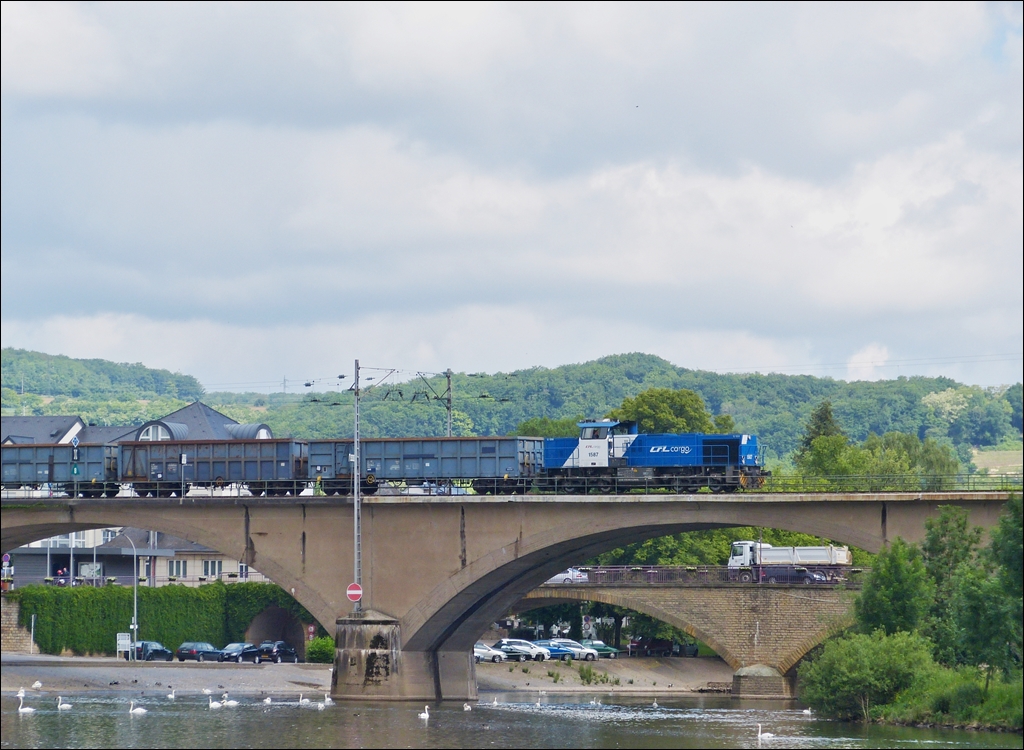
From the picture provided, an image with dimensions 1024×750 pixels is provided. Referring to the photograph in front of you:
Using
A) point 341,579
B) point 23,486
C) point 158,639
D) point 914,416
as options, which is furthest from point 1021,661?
point 914,416

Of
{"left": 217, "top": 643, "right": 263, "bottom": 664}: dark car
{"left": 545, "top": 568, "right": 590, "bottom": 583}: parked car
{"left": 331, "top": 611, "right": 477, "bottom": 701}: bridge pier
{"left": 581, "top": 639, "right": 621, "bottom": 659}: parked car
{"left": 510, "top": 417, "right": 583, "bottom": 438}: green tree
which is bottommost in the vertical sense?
{"left": 581, "top": 639, "right": 621, "bottom": 659}: parked car

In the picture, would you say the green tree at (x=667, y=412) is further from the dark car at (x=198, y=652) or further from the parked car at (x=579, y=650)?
the dark car at (x=198, y=652)

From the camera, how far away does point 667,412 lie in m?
123

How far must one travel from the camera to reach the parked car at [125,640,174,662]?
9169 cm

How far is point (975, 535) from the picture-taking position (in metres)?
59.2

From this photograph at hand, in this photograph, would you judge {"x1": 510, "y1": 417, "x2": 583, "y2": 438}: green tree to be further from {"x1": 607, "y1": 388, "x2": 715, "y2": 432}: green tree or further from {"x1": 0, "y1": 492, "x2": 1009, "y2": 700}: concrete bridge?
{"x1": 0, "y1": 492, "x2": 1009, "y2": 700}: concrete bridge

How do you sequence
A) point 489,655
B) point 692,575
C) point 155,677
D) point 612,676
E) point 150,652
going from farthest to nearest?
point 489,655 < point 612,676 < point 150,652 < point 692,575 < point 155,677

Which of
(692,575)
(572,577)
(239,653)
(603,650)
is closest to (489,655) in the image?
(572,577)

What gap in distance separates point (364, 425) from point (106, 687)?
3239 inches

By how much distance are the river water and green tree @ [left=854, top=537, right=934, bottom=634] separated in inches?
187

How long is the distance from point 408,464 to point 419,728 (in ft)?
67.3

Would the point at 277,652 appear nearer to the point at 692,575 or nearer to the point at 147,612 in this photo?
the point at 147,612

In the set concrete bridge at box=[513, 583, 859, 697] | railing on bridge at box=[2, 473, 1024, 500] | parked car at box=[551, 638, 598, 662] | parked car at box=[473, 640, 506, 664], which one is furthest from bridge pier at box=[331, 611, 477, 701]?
parked car at box=[551, 638, 598, 662]

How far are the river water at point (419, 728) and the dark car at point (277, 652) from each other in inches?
993
